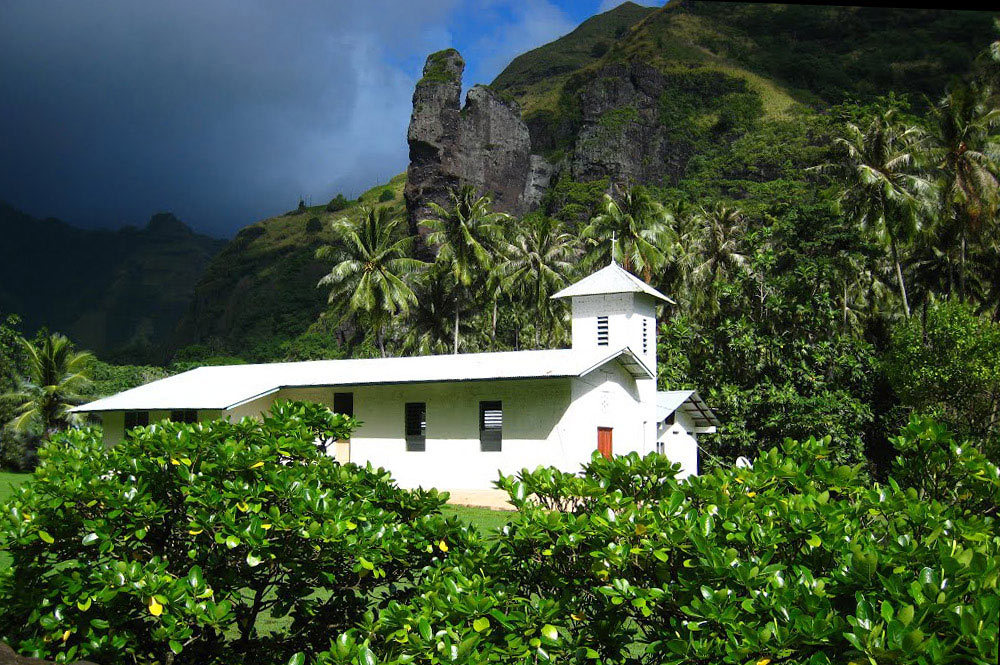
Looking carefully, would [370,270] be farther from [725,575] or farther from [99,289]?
[99,289]

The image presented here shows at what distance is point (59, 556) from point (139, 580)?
1150mm

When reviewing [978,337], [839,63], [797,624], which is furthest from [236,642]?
[839,63]

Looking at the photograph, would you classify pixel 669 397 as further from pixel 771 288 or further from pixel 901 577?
pixel 901 577

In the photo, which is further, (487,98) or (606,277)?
(487,98)

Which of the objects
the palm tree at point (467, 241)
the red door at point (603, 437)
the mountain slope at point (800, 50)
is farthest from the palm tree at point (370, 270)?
the mountain slope at point (800, 50)

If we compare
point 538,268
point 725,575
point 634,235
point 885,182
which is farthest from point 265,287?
point 725,575

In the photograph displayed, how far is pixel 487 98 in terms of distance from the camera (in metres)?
87.2

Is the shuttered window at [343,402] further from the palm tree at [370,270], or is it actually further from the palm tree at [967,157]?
the palm tree at [967,157]

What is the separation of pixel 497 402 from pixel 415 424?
3090 millimetres

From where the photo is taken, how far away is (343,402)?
25703mm

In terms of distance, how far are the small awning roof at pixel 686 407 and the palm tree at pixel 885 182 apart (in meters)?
8.61

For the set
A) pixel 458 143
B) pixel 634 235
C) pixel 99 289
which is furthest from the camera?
pixel 99 289

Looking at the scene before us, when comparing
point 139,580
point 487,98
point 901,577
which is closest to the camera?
point 901,577

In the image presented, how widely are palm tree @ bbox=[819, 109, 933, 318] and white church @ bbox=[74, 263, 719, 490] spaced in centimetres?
1093
